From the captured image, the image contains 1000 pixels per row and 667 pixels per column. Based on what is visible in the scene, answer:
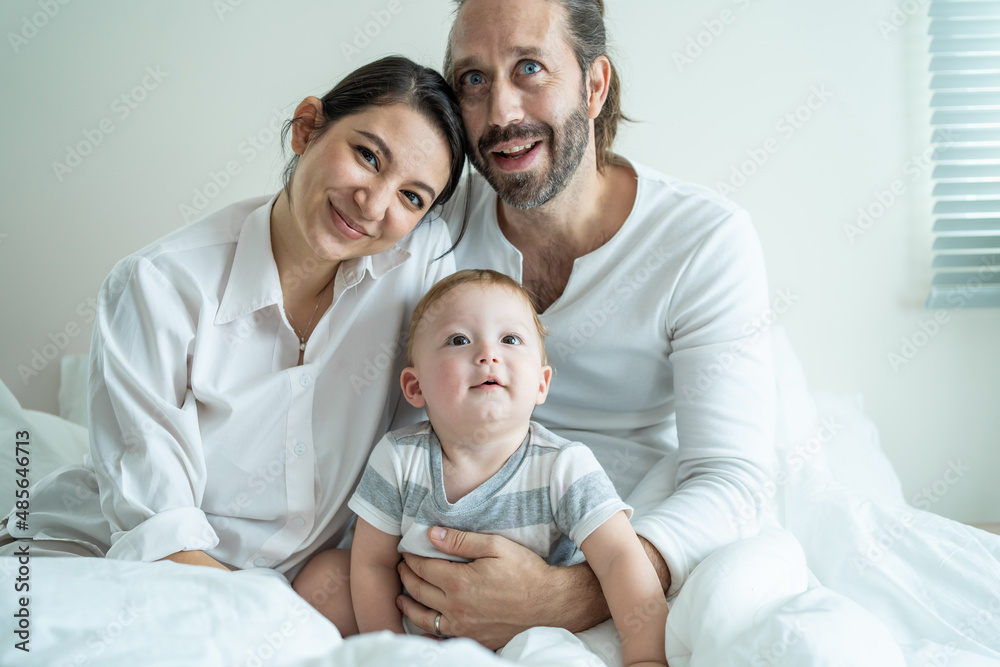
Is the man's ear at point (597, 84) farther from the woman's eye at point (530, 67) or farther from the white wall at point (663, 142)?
the white wall at point (663, 142)

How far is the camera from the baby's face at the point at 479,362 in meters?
1.17

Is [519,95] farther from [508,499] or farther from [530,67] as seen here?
[508,499]

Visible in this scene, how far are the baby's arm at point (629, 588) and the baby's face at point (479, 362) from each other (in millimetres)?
232

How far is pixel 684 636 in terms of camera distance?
0.98m

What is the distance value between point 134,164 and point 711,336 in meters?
1.82

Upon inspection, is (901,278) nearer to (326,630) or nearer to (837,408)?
(837,408)

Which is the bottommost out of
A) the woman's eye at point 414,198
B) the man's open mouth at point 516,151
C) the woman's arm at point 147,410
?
the woman's arm at point 147,410

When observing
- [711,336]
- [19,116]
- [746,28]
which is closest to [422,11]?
[746,28]

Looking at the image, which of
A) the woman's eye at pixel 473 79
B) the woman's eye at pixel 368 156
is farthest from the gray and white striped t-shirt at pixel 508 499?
the woman's eye at pixel 473 79

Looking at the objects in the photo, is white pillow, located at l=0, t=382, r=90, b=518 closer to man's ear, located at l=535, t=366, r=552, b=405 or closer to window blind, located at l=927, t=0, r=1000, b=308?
man's ear, located at l=535, t=366, r=552, b=405

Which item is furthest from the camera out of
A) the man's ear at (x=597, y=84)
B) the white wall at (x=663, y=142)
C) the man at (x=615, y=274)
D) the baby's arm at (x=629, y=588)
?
the white wall at (x=663, y=142)

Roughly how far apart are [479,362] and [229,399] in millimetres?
476

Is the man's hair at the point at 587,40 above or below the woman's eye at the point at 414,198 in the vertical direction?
above

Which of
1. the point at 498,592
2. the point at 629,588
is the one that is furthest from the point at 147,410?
the point at 629,588
